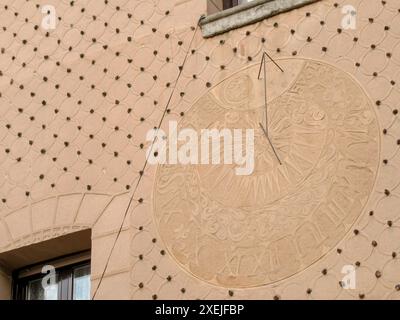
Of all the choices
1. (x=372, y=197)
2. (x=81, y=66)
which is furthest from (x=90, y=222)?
(x=372, y=197)

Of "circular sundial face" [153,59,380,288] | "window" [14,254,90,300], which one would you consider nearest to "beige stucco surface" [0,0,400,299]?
"circular sundial face" [153,59,380,288]

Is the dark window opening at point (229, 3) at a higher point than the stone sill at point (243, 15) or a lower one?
higher

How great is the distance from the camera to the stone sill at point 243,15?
1162cm

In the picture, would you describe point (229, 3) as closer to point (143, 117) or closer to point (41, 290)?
point (143, 117)

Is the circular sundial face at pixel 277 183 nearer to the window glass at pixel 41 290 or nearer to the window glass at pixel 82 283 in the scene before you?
the window glass at pixel 82 283

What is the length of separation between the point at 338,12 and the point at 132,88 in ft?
5.47

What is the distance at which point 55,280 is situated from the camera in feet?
39.1

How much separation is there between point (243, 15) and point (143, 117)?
3.41 feet

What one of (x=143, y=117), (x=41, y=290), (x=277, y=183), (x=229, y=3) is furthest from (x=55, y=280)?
(x=229, y=3)

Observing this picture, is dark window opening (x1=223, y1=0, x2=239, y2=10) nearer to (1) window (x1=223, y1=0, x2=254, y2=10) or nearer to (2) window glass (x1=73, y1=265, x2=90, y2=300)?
(1) window (x1=223, y1=0, x2=254, y2=10)

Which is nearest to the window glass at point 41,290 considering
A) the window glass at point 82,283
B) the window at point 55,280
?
the window at point 55,280

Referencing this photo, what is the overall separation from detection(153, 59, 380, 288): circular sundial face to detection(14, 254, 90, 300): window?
0.87m

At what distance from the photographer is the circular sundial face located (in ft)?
35.2

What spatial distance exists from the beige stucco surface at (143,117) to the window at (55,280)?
0.30 m
